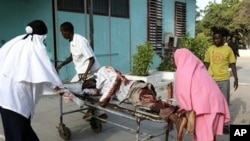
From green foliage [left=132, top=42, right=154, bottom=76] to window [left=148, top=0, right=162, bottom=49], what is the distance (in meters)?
2.72

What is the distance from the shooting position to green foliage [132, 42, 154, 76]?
10000 millimetres

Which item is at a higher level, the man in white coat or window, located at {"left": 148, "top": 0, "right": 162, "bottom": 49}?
window, located at {"left": 148, "top": 0, "right": 162, "bottom": 49}

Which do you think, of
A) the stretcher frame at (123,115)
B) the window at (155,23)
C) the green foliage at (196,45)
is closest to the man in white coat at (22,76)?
the stretcher frame at (123,115)

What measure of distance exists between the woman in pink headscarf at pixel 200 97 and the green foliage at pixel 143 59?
253 inches

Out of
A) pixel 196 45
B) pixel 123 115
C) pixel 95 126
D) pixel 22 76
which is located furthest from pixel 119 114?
pixel 196 45

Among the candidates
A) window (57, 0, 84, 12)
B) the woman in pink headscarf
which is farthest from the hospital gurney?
window (57, 0, 84, 12)

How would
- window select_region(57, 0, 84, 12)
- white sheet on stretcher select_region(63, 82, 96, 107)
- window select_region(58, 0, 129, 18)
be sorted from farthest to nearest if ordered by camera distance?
window select_region(58, 0, 129, 18)
window select_region(57, 0, 84, 12)
white sheet on stretcher select_region(63, 82, 96, 107)

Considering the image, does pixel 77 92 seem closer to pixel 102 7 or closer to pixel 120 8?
pixel 102 7

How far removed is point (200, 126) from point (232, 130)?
82cm

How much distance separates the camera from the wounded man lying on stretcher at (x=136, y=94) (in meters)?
3.47

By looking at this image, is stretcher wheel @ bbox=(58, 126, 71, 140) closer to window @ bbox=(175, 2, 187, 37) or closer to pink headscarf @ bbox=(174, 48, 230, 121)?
pink headscarf @ bbox=(174, 48, 230, 121)

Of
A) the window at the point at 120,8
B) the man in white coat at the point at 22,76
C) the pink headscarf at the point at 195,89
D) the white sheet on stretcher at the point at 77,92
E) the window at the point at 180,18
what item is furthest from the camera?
the window at the point at 180,18

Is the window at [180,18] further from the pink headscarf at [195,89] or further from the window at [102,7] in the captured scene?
the pink headscarf at [195,89]

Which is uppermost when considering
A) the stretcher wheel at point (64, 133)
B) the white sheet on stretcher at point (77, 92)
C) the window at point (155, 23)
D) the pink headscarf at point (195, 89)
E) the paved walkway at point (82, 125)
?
the window at point (155, 23)
